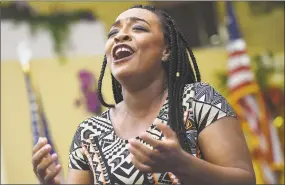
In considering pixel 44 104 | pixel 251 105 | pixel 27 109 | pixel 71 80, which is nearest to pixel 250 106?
pixel 251 105

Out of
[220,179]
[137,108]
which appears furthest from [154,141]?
[137,108]

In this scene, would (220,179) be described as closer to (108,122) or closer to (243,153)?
(243,153)

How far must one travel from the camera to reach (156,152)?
110 cm

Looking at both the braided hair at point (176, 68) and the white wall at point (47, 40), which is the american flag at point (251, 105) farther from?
the braided hair at point (176, 68)

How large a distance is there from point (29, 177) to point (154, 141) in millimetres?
3303

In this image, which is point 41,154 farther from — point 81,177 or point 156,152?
point 156,152

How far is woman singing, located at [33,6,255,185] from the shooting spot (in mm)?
1277

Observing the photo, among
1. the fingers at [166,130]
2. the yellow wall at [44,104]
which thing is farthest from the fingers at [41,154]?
the yellow wall at [44,104]

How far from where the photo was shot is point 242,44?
4621 millimetres

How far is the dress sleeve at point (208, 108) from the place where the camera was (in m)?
1.32

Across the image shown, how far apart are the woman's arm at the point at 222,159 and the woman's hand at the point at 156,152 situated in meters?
0.06

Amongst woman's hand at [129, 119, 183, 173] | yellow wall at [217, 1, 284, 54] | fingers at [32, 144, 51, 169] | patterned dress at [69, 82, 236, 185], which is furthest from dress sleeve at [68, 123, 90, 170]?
yellow wall at [217, 1, 284, 54]

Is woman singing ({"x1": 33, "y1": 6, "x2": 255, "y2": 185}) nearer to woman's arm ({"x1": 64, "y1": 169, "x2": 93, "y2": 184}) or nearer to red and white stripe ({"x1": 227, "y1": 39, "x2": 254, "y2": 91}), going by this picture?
woman's arm ({"x1": 64, "y1": 169, "x2": 93, "y2": 184})

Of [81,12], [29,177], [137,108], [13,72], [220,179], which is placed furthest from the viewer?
[81,12]
